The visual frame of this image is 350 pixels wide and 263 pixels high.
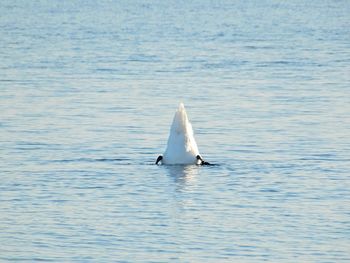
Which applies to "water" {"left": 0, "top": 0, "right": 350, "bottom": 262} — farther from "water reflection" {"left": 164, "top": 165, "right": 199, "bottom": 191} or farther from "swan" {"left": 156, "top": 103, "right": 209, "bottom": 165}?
"swan" {"left": 156, "top": 103, "right": 209, "bottom": 165}

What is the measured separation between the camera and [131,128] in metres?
30.4

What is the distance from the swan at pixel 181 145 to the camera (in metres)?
24.6

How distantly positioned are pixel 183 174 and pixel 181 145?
0.85 meters

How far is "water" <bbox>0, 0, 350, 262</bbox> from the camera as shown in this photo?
61.9 ft

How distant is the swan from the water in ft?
0.83

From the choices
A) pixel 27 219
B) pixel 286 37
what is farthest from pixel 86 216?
pixel 286 37

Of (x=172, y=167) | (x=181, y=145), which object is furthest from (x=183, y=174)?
(x=181, y=145)

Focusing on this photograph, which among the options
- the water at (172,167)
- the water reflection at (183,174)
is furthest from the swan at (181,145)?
the water at (172,167)

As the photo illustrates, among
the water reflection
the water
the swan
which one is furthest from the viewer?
the swan

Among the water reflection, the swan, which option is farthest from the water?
the swan

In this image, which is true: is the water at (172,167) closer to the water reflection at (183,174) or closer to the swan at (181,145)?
the water reflection at (183,174)

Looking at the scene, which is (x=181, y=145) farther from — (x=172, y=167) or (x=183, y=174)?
(x=183, y=174)

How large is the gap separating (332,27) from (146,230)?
59449 mm

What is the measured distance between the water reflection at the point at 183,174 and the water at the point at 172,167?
0.04 metres
